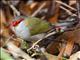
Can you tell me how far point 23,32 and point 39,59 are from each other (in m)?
0.20

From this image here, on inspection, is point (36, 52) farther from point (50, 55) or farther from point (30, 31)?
point (30, 31)

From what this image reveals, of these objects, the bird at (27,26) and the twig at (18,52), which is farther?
the bird at (27,26)

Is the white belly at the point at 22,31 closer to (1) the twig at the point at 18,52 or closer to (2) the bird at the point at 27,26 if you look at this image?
(2) the bird at the point at 27,26

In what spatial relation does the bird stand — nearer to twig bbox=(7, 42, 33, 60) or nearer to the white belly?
the white belly

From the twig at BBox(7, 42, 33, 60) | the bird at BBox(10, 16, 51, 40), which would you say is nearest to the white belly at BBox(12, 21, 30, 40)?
the bird at BBox(10, 16, 51, 40)

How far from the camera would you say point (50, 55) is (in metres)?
1.45

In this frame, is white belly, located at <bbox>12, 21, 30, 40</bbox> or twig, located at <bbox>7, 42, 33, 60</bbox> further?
white belly, located at <bbox>12, 21, 30, 40</bbox>

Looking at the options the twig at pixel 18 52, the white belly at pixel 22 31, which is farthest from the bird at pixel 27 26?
the twig at pixel 18 52

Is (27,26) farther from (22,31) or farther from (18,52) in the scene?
(18,52)

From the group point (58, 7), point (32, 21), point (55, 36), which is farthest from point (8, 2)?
point (55, 36)

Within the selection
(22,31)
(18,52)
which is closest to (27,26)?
(22,31)

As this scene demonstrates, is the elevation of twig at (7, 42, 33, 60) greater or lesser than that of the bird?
lesser

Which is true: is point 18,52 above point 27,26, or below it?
below

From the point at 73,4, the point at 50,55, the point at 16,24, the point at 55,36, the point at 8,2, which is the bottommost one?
the point at 50,55
